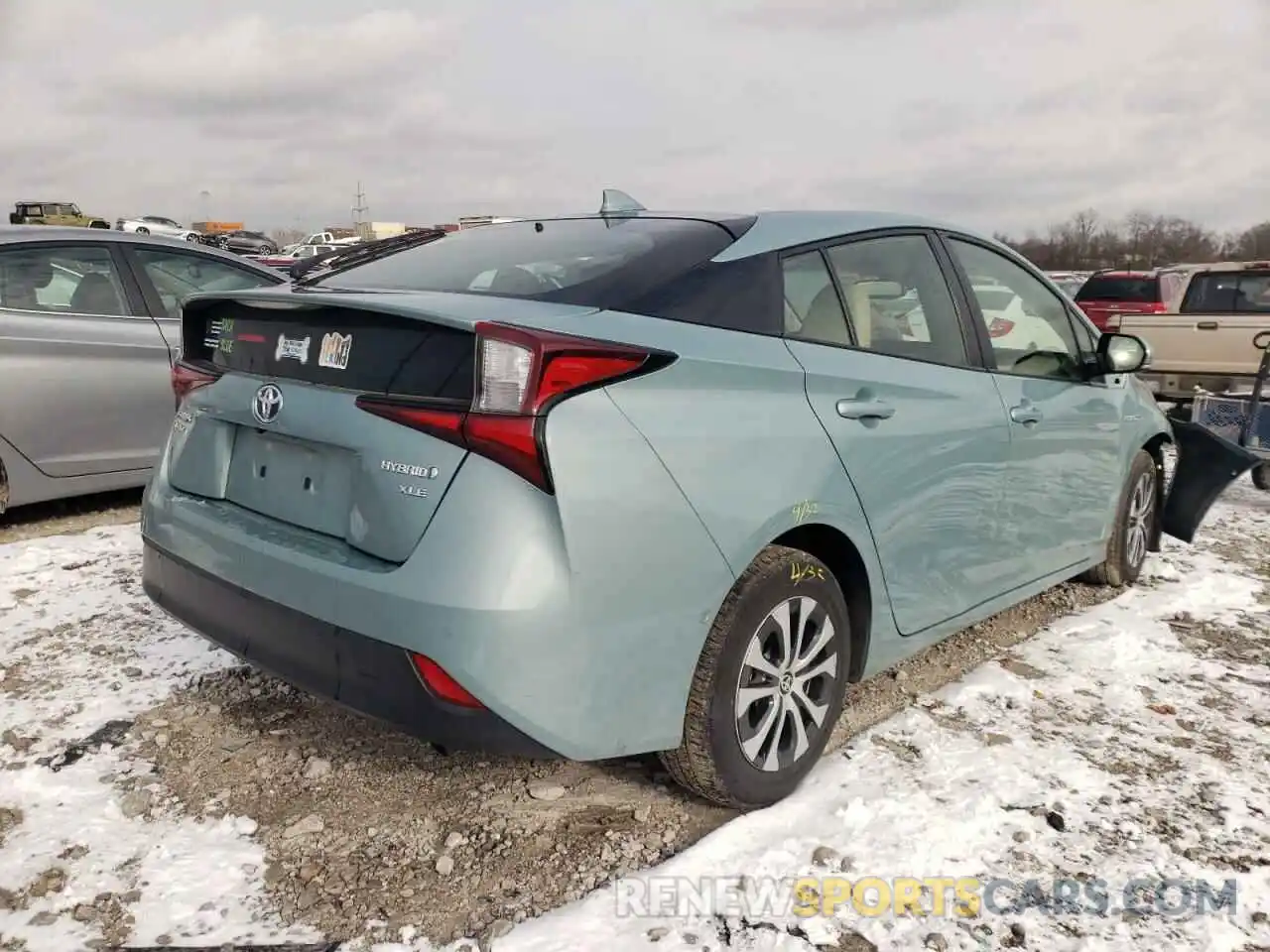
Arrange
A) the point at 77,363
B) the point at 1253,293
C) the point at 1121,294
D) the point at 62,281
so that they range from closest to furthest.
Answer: the point at 77,363, the point at 62,281, the point at 1253,293, the point at 1121,294

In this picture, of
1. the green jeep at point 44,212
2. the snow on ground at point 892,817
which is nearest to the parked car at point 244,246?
the green jeep at point 44,212

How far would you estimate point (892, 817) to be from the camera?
2580mm

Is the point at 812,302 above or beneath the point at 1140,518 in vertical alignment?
above

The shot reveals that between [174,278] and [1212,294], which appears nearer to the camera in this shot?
[174,278]

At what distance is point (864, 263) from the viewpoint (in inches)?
118

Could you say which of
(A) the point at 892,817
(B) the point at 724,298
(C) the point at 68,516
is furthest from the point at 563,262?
(C) the point at 68,516

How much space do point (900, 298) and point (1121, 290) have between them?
1362 cm

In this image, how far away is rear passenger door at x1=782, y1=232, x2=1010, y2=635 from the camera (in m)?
2.70

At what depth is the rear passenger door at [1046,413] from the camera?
3.46 meters

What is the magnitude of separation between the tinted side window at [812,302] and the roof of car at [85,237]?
424 centimetres

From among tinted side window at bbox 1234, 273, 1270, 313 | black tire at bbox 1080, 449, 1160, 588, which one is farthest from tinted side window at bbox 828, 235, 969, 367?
tinted side window at bbox 1234, 273, 1270, 313

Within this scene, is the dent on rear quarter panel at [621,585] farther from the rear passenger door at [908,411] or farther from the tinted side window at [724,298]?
the rear passenger door at [908,411]

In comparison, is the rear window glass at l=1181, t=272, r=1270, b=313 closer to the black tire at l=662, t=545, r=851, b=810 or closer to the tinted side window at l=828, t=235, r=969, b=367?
the tinted side window at l=828, t=235, r=969, b=367

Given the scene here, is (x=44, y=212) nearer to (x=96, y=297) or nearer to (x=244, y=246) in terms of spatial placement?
(x=244, y=246)
